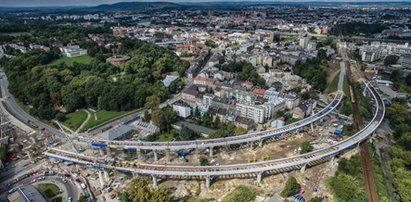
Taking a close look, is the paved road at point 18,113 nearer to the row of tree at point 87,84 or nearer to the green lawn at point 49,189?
the row of tree at point 87,84

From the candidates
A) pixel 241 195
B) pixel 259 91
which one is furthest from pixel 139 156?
pixel 259 91

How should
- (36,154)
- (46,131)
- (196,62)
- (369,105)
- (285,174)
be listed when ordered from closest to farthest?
(285,174)
(36,154)
(46,131)
(369,105)
(196,62)

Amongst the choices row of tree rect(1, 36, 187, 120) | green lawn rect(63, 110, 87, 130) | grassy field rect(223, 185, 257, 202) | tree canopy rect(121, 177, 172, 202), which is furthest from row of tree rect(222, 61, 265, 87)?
tree canopy rect(121, 177, 172, 202)

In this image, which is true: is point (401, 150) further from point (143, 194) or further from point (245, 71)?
point (245, 71)

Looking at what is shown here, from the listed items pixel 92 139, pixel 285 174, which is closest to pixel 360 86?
pixel 285 174

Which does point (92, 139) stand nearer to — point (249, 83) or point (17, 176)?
point (17, 176)

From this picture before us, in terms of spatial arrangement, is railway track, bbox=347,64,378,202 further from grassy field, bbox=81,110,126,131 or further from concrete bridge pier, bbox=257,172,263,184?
grassy field, bbox=81,110,126,131
